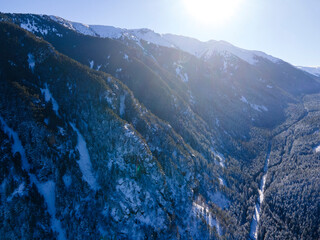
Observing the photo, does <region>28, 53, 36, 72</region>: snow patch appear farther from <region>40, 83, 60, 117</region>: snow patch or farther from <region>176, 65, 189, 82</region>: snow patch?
<region>176, 65, 189, 82</region>: snow patch

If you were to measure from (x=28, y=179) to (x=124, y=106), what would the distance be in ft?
155

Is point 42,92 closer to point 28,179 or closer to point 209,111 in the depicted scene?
point 28,179

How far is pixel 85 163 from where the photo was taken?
196 ft

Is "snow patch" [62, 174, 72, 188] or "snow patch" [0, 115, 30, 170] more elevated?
"snow patch" [0, 115, 30, 170]

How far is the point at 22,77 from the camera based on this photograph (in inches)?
2467

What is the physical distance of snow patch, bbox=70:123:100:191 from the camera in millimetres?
56938

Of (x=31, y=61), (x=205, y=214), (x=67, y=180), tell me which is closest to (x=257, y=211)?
(x=205, y=214)

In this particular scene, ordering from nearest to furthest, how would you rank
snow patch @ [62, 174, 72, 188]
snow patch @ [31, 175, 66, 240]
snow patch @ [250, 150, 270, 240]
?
snow patch @ [31, 175, 66, 240]
snow patch @ [62, 174, 72, 188]
snow patch @ [250, 150, 270, 240]

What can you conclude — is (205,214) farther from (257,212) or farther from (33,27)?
(33,27)

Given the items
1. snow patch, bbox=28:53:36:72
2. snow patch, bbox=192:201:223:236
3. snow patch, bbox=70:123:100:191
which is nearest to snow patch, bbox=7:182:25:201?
snow patch, bbox=70:123:100:191

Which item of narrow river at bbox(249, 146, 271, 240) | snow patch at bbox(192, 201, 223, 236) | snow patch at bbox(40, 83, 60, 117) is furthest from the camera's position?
narrow river at bbox(249, 146, 271, 240)

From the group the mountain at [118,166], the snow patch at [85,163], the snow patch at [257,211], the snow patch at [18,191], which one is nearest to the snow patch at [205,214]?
the mountain at [118,166]

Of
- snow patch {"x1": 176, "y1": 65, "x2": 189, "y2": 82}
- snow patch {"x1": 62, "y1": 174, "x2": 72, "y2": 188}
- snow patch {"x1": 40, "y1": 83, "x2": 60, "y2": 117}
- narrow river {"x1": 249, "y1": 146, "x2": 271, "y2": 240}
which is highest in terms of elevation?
snow patch {"x1": 176, "y1": 65, "x2": 189, "y2": 82}

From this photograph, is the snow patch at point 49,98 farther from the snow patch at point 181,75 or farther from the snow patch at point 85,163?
the snow patch at point 181,75
